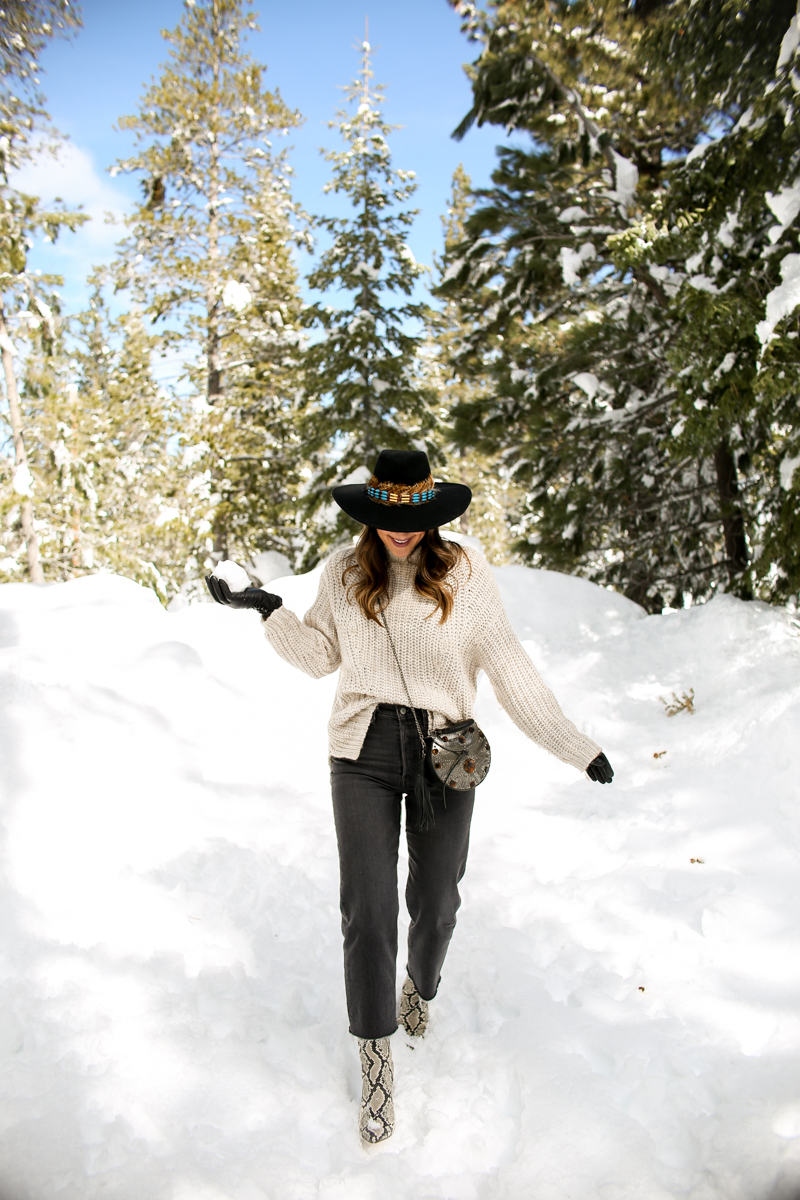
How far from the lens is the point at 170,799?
4293 mm

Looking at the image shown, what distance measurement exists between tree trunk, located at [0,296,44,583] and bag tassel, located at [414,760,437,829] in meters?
11.7

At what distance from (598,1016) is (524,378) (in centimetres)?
783

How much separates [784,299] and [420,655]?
163 inches

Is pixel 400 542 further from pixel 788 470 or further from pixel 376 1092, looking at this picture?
pixel 788 470

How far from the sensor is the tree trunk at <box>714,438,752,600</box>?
7598mm

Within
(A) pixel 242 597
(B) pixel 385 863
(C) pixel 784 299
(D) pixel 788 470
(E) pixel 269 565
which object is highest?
(C) pixel 784 299

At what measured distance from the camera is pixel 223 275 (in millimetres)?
13617

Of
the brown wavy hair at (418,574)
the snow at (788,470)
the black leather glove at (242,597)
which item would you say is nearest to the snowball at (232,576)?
the black leather glove at (242,597)

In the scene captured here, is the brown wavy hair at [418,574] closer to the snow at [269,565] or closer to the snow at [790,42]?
the snow at [790,42]

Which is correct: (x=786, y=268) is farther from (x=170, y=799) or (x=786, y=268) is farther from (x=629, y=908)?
(x=170, y=799)

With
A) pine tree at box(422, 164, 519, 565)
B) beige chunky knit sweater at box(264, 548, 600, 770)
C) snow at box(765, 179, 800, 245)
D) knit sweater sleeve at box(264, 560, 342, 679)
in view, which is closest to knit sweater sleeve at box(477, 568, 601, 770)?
beige chunky knit sweater at box(264, 548, 600, 770)

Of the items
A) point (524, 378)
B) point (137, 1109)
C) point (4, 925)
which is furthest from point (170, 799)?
point (524, 378)

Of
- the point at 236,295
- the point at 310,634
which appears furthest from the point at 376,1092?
the point at 236,295

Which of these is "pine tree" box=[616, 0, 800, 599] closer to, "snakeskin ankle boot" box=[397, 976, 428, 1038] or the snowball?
the snowball
